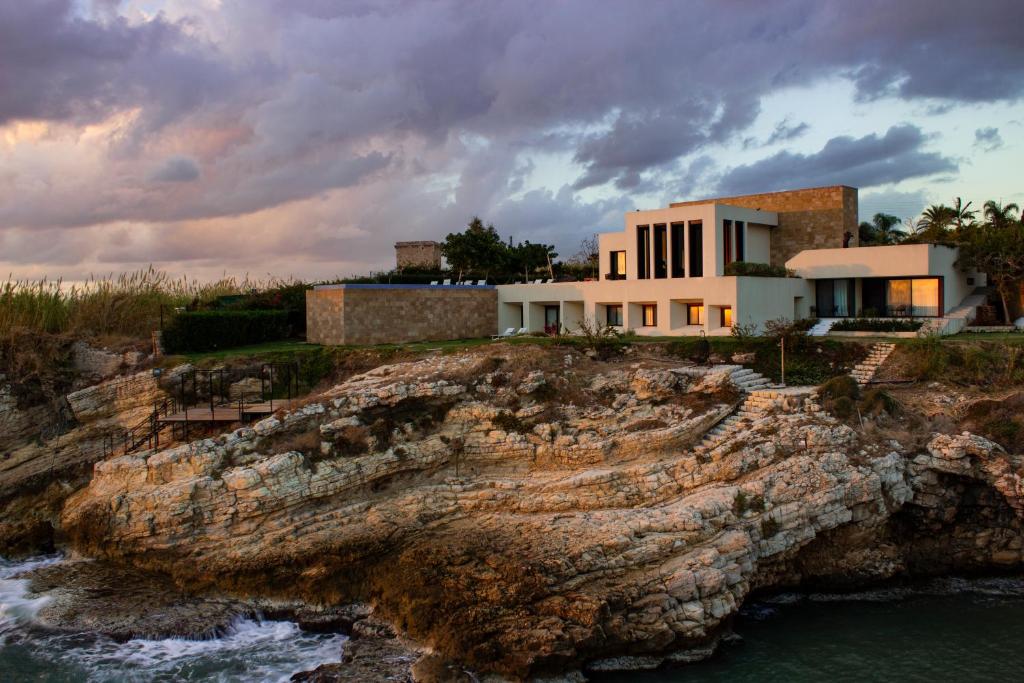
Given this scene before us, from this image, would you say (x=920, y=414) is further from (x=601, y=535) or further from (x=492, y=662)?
(x=492, y=662)

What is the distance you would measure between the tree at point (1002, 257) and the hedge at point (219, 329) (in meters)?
32.8

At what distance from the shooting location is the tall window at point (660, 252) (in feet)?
129

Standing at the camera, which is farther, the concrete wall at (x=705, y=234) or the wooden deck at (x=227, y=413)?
the concrete wall at (x=705, y=234)

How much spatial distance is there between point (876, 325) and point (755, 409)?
1317cm

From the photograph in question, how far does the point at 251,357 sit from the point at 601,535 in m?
18.7

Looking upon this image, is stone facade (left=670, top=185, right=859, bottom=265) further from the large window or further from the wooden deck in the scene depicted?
the wooden deck

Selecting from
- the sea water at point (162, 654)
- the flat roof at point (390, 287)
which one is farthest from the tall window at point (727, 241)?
the sea water at point (162, 654)

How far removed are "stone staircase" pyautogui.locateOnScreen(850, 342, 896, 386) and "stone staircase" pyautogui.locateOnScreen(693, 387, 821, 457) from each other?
11.1ft

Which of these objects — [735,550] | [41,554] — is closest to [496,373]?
[735,550]

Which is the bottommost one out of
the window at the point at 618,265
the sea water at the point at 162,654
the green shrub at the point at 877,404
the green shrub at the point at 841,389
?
the sea water at the point at 162,654

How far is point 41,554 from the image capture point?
24.7 m

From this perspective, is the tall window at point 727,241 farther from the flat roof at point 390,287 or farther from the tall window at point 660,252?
the flat roof at point 390,287

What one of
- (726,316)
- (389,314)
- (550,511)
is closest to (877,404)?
(550,511)

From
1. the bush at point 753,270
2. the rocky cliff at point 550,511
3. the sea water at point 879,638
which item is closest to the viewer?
the sea water at point 879,638
